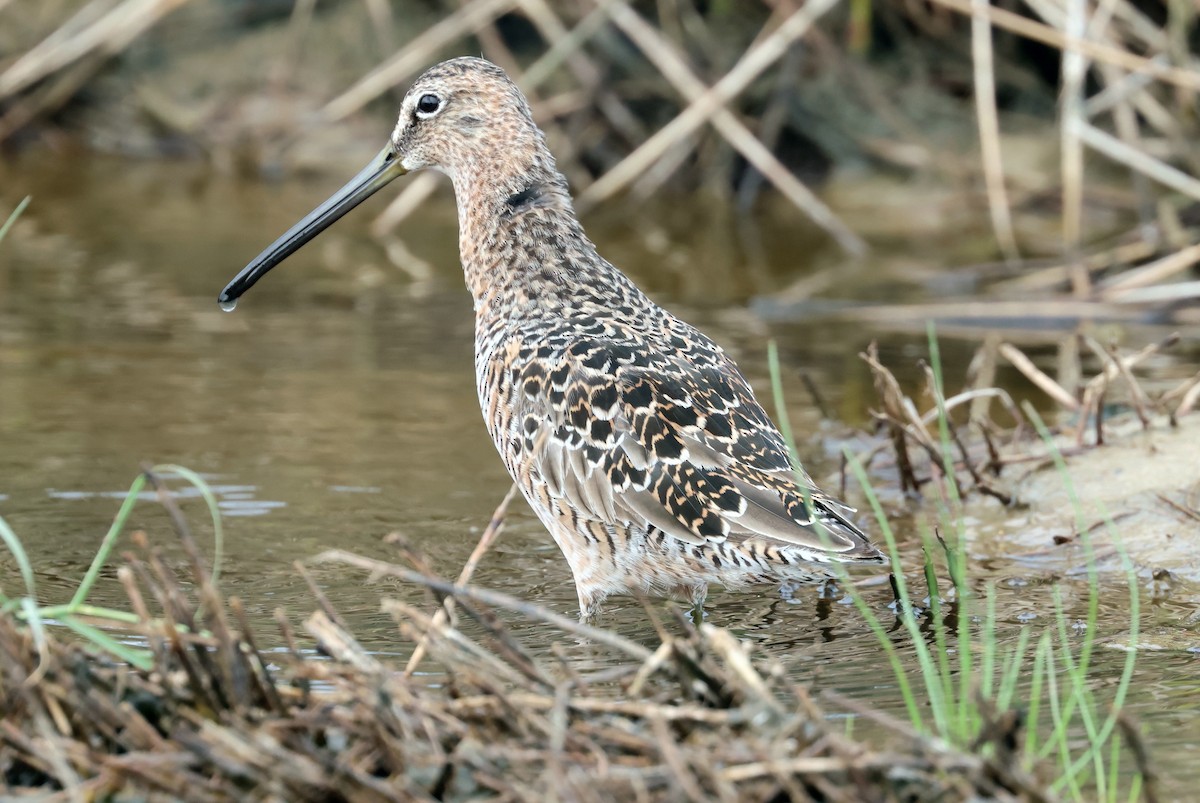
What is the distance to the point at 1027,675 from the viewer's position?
12.4 feet

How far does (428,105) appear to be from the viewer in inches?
209

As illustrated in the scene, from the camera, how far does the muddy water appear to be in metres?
4.37

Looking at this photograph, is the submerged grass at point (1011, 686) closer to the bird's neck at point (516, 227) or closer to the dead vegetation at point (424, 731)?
the dead vegetation at point (424, 731)

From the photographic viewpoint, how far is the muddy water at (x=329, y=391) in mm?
4367

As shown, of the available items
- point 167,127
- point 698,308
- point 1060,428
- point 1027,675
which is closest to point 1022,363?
point 1060,428

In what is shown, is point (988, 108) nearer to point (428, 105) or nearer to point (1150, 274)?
point (1150, 274)

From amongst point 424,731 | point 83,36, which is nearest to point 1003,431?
point 424,731

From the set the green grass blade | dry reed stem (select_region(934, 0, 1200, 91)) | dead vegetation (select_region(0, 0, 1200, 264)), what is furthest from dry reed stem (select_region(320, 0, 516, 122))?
the green grass blade

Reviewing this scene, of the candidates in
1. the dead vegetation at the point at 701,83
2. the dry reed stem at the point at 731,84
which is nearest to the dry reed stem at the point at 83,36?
the dead vegetation at the point at 701,83

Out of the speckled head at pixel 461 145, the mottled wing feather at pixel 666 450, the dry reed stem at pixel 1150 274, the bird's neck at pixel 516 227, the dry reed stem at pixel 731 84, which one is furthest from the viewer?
the dry reed stem at pixel 731 84

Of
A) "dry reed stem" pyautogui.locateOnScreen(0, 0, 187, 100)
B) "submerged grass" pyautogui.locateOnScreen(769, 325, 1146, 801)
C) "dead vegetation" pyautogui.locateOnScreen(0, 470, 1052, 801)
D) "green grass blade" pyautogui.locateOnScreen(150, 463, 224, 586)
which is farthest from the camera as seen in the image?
"dry reed stem" pyautogui.locateOnScreen(0, 0, 187, 100)

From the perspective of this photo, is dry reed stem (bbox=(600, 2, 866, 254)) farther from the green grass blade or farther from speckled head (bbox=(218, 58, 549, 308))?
the green grass blade

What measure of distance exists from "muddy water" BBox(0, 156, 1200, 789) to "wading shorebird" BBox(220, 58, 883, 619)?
24cm

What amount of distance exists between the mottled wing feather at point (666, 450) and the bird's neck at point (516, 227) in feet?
1.64
